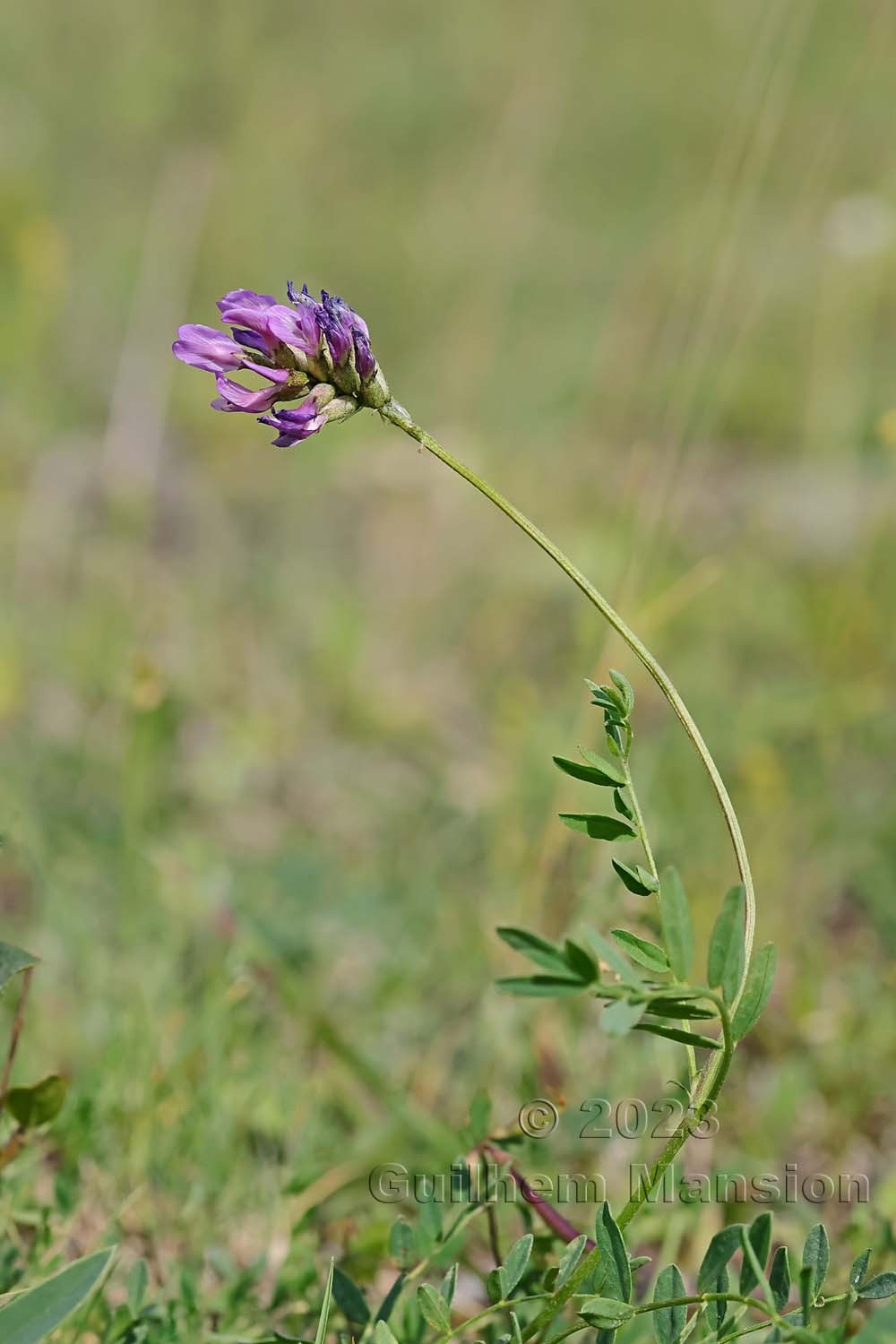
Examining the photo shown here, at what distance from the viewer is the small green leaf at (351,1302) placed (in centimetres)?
75

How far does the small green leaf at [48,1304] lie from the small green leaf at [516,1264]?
0.67 feet

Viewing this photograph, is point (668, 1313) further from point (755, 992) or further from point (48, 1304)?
point (48, 1304)

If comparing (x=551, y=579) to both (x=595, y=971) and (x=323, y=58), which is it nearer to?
(x=595, y=971)

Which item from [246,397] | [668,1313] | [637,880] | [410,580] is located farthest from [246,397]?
[410,580]

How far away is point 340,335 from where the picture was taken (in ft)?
2.07

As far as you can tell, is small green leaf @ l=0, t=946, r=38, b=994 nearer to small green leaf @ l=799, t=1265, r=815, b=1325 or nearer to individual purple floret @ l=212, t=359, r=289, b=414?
individual purple floret @ l=212, t=359, r=289, b=414

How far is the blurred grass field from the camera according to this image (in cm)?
125

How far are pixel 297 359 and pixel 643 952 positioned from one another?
14.2 inches

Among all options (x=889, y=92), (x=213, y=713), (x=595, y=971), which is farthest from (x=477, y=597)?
(x=889, y=92)

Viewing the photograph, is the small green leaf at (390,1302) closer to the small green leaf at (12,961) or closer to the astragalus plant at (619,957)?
the astragalus plant at (619,957)

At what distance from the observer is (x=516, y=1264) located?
2.09ft

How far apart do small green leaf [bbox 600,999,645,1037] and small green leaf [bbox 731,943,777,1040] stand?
0.32 feet

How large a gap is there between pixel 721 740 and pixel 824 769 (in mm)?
167

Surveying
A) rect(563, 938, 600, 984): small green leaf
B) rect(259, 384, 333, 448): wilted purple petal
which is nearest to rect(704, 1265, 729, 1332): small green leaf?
rect(563, 938, 600, 984): small green leaf
